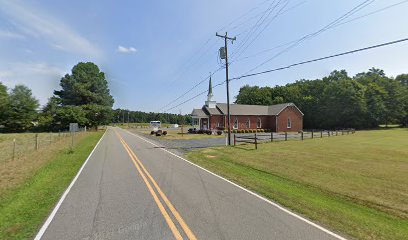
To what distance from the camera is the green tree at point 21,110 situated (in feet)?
217

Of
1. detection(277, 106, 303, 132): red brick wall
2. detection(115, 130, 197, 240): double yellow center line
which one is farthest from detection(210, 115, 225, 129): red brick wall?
detection(115, 130, 197, 240): double yellow center line

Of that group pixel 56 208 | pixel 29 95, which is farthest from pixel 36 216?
pixel 29 95

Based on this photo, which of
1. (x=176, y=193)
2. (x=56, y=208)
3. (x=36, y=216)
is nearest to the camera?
(x=36, y=216)

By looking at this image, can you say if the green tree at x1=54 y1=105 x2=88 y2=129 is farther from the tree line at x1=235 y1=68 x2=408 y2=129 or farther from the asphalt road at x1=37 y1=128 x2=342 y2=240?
the tree line at x1=235 y1=68 x2=408 y2=129

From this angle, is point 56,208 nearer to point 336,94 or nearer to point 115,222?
point 115,222

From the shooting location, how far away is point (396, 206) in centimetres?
756

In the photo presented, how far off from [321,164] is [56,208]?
519 inches

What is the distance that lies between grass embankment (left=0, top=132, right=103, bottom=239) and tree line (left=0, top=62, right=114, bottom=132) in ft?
187

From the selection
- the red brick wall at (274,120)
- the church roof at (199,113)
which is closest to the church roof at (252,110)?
the red brick wall at (274,120)

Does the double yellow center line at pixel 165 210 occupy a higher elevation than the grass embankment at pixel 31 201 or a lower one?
higher

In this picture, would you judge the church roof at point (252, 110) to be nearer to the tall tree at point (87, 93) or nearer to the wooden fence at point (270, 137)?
the wooden fence at point (270, 137)

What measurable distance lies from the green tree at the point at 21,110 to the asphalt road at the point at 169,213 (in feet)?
237

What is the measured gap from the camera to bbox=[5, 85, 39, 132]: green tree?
66.1 m

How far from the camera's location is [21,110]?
222 feet
